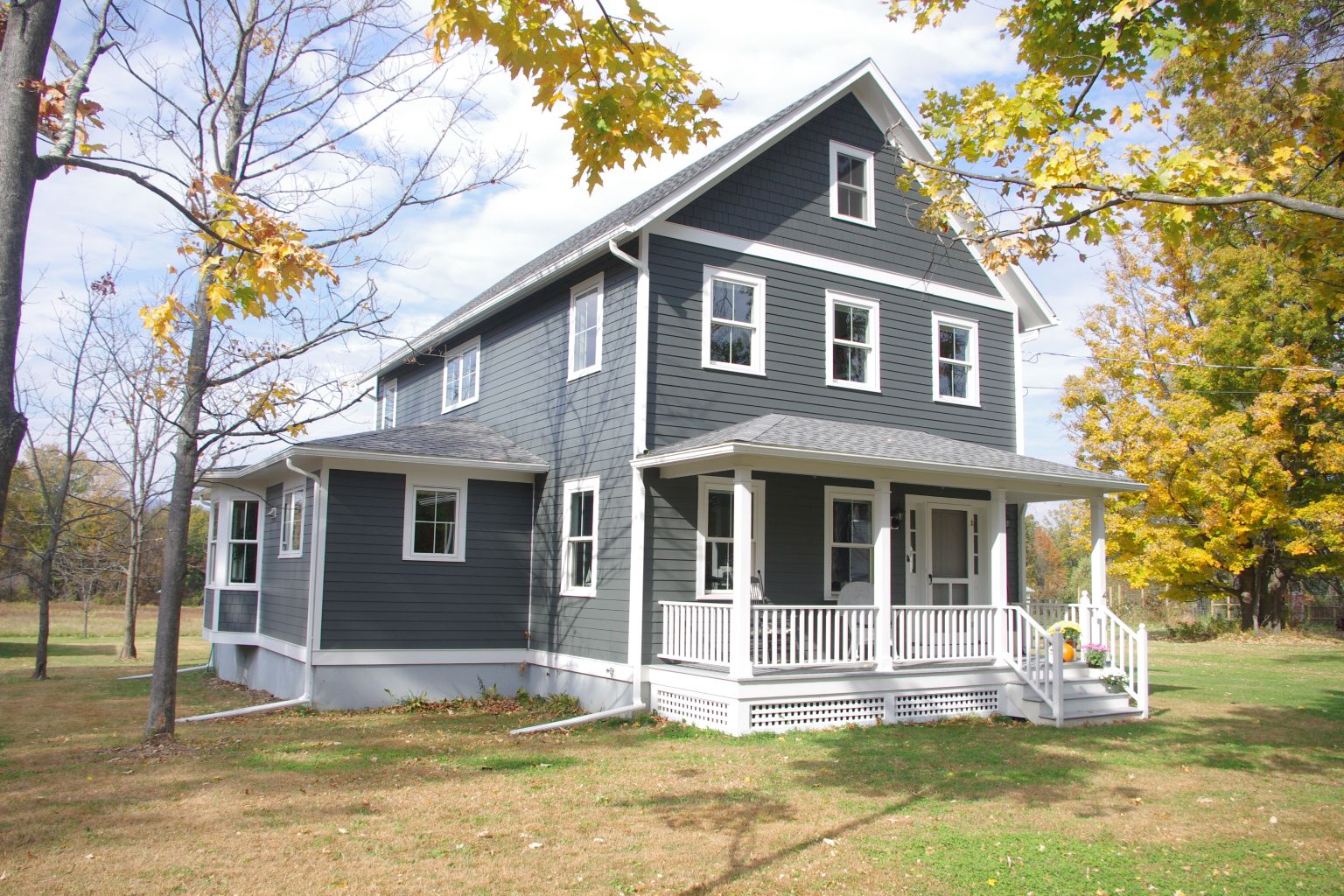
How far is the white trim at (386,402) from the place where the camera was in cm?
2234

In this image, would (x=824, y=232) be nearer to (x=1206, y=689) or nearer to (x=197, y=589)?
(x=1206, y=689)

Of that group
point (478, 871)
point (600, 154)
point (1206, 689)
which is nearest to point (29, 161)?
point (600, 154)

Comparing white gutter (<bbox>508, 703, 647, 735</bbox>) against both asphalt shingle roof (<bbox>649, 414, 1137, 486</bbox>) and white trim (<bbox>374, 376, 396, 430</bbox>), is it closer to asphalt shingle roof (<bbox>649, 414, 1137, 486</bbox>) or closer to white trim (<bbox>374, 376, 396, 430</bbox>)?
asphalt shingle roof (<bbox>649, 414, 1137, 486</bbox>)

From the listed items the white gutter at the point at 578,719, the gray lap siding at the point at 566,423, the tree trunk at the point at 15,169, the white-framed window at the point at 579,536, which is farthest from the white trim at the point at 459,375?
the tree trunk at the point at 15,169

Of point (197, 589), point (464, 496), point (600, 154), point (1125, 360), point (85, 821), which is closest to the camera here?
point (600, 154)

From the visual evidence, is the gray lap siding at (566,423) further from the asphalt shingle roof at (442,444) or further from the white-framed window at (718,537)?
the white-framed window at (718,537)

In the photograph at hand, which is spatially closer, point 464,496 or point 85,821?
point 85,821

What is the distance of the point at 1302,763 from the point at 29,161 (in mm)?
11552

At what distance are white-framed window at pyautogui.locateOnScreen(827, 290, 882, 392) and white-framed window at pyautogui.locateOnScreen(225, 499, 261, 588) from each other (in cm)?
1020

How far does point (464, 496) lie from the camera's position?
14477 mm

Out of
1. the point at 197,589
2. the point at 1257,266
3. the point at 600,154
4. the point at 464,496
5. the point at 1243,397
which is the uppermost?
the point at 1257,266

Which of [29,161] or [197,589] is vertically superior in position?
[29,161]

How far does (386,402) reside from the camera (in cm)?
2302

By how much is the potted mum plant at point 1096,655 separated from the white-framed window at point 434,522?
349 inches
